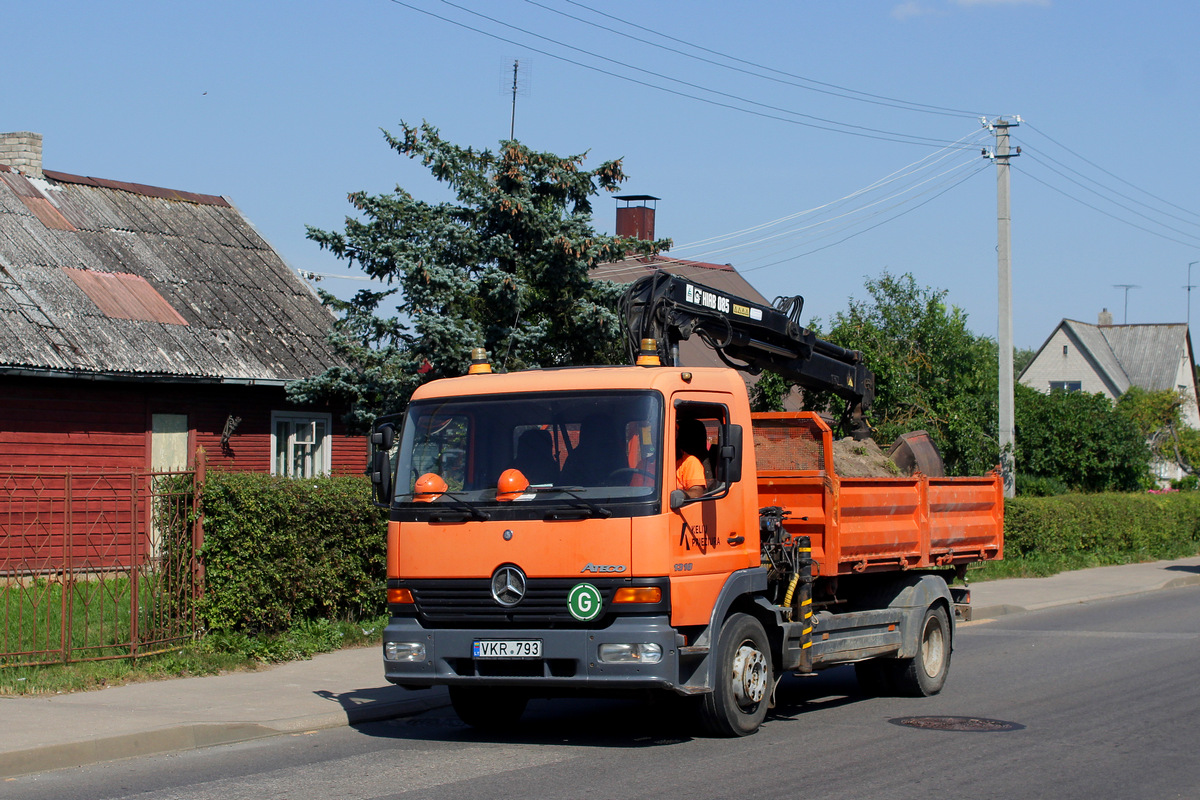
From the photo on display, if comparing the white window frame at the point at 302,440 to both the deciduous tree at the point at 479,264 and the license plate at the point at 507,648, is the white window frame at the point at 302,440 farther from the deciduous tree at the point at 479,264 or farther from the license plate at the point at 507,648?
the license plate at the point at 507,648

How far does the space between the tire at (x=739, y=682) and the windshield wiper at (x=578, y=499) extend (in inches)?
50.1

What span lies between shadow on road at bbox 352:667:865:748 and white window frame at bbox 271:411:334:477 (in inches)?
427

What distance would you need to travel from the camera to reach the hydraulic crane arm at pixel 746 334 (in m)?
10.0

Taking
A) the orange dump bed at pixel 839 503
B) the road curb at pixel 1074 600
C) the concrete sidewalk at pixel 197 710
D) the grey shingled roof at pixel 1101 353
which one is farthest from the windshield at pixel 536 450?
the grey shingled roof at pixel 1101 353

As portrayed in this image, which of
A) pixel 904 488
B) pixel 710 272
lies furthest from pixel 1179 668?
pixel 710 272

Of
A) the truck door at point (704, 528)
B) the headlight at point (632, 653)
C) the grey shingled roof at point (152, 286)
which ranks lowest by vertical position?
the headlight at point (632, 653)

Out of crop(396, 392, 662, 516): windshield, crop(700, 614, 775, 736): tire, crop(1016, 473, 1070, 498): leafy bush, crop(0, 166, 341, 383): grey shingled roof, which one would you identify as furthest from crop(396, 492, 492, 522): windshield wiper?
crop(1016, 473, 1070, 498): leafy bush

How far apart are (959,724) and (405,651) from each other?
424 cm

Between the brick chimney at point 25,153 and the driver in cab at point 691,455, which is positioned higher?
the brick chimney at point 25,153

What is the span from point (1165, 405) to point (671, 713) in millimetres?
43869

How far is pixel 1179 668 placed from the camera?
12539mm

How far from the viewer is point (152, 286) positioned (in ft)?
64.6

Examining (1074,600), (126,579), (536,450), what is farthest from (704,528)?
(1074,600)

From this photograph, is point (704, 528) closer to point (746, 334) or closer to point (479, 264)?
point (746, 334)
